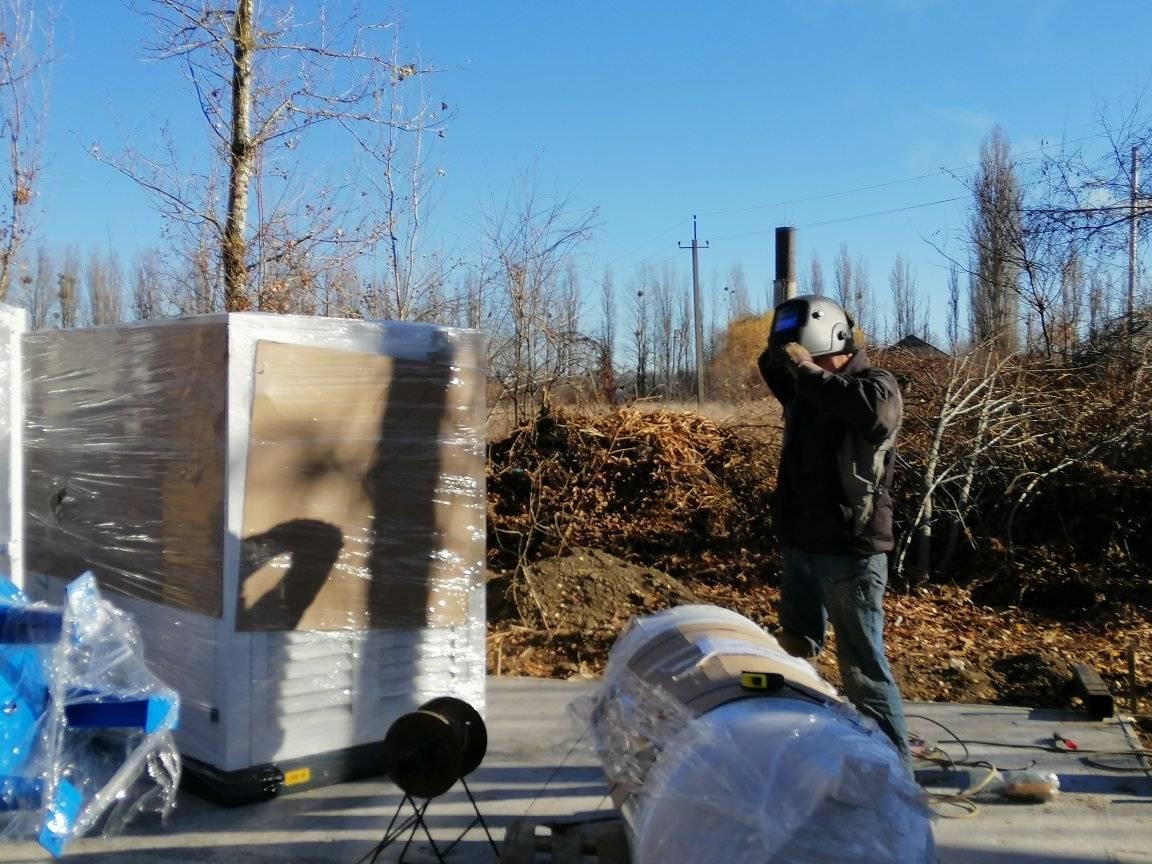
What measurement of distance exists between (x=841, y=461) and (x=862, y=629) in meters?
0.67

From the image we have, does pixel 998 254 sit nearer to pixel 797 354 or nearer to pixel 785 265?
pixel 785 265

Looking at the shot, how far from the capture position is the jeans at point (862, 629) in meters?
3.85

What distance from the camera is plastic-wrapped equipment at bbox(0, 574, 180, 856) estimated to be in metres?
3.11

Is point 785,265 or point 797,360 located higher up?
point 785,265

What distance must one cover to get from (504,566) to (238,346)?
6.05 meters

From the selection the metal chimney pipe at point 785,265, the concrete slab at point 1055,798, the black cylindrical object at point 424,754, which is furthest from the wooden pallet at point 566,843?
the metal chimney pipe at point 785,265

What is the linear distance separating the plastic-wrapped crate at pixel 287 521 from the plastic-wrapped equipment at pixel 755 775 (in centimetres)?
157

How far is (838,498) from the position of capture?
4000 mm

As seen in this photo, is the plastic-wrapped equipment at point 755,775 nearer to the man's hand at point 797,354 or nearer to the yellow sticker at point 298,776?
the man's hand at point 797,354

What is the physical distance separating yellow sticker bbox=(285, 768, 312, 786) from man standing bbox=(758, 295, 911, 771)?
2098 millimetres

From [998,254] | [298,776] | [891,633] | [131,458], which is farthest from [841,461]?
[998,254]

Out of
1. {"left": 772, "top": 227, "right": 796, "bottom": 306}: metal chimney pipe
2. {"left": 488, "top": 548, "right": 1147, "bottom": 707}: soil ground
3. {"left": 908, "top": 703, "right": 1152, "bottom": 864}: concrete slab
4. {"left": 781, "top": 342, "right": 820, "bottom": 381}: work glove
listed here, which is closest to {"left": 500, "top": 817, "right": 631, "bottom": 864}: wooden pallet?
{"left": 908, "top": 703, "right": 1152, "bottom": 864}: concrete slab

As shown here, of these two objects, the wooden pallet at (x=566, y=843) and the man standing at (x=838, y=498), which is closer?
the wooden pallet at (x=566, y=843)

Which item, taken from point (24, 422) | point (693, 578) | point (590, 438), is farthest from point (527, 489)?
point (24, 422)
